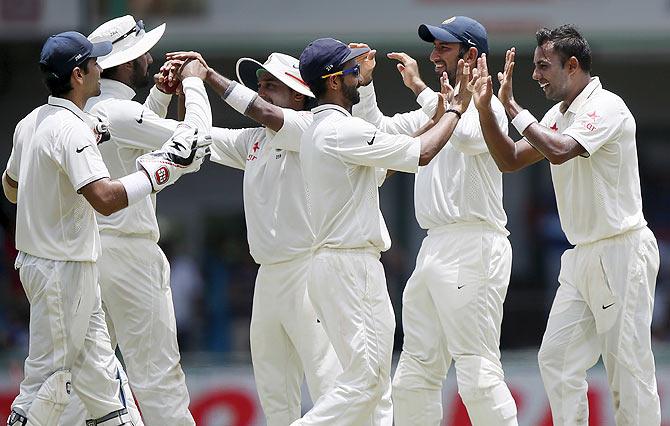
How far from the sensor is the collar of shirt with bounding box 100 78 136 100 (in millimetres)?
7117

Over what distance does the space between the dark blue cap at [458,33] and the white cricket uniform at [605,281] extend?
0.65 metres

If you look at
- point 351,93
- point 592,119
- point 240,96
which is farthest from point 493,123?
point 240,96

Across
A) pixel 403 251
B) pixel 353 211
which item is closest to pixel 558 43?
pixel 353 211

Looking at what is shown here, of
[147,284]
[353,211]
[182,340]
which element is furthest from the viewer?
[182,340]

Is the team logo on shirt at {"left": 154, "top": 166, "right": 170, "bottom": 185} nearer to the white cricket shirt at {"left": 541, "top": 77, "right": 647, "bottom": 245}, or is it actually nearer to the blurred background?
the white cricket shirt at {"left": 541, "top": 77, "right": 647, "bottom": 245}

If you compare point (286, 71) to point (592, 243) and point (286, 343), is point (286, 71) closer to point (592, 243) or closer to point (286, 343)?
point (286, 343)

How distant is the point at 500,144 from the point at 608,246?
67cm

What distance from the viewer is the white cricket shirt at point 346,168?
6.41 meters

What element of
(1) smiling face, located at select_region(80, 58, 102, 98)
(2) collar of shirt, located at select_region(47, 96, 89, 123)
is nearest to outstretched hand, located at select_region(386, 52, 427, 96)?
(1) smiling face, located at select_region(80, 58, 102, 98)

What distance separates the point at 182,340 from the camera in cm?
1330

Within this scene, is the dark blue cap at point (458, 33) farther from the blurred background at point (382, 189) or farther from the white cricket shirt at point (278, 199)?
the blurred background at point (382, 189)

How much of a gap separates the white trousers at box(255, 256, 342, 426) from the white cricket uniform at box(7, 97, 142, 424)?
36.1 inches

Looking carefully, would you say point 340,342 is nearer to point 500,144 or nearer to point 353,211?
point 353,211

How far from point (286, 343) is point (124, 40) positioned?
5.43 feet
